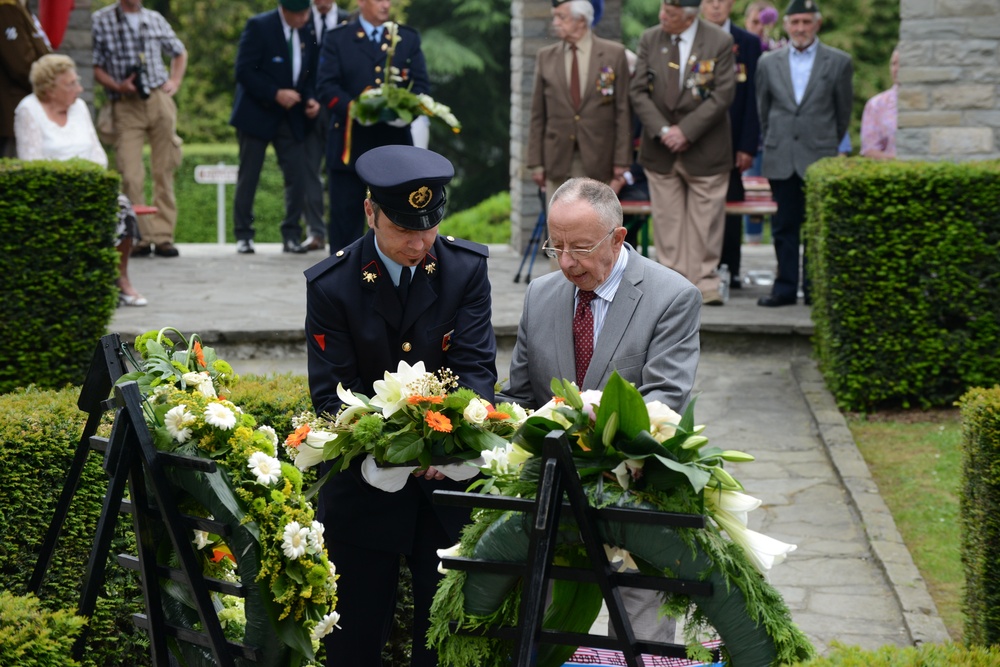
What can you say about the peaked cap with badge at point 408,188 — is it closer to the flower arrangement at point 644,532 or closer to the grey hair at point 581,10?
the flower arrangement at point 644,532

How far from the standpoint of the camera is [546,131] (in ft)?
35.6

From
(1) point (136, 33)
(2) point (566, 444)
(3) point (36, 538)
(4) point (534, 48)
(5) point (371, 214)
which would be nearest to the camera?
(2) point (566, 444)

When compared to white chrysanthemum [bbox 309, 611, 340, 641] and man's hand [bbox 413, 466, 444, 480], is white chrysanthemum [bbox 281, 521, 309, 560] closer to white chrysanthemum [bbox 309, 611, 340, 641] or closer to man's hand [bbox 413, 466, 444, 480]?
white chrysanthemum [bbox 309, 611, 340, 641]

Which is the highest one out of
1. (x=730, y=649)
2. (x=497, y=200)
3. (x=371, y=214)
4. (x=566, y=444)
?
(x=371, y=214)

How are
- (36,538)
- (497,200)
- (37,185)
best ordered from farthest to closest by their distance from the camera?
(497,200) < (37,185) < (36,538)

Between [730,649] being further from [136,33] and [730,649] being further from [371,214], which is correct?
[136,33]

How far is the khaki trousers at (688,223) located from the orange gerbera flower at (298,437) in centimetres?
680

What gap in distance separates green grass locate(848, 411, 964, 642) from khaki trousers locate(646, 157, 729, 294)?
2252mm

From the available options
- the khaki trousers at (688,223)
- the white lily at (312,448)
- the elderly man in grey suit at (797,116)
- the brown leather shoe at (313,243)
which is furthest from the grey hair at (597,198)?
the brown leather shoe at (313,243)

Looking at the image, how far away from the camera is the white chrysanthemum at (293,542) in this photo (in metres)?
3.38

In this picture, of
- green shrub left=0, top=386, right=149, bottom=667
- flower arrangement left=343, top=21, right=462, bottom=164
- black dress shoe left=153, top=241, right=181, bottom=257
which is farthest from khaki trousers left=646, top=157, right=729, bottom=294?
green shrub left=0, top=386, right=149, bottom=667

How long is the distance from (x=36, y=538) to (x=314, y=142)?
8697 mm

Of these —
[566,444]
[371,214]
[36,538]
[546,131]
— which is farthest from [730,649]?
[546,131]

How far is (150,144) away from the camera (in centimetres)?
1245
